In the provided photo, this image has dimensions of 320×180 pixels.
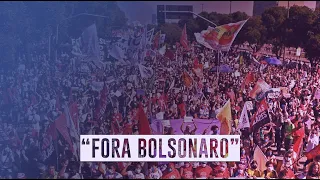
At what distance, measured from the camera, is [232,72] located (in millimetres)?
5523

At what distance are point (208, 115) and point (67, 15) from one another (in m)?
2.12

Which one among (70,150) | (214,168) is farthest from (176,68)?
(70,150)

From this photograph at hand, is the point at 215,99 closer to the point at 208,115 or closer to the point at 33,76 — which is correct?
the point at 208,115

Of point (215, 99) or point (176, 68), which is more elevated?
point (176, 68)

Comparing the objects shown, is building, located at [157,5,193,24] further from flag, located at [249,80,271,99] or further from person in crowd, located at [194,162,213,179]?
person in crowd, located at [194,162,213,179]

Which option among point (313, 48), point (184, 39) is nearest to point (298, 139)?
point (313, 48)

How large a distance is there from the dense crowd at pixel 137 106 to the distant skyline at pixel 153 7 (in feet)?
1.55

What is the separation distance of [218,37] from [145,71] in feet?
3.25

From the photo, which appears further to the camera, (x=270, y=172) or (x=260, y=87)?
(x=260, y=87)

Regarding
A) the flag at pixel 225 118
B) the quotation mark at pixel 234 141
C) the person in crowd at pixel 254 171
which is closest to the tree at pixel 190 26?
the flag at pixel 225 118

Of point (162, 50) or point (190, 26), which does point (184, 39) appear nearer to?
point (190, 26)

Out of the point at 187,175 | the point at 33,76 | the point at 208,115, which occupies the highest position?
the point at 33,76

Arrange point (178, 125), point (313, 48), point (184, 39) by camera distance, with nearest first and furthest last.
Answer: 1. point (313, 48)
2. point (184, 39)
3. point (178, 125)

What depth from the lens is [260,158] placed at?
541 cm
